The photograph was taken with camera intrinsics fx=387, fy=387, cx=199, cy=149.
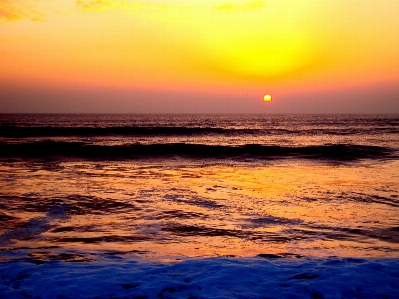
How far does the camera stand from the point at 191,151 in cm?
3038

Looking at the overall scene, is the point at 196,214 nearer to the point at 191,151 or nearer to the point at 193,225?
the point at 193,225

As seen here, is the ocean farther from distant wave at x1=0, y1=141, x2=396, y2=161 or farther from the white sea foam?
distant wave at x1=0, y1=141, x2=396, y2=161

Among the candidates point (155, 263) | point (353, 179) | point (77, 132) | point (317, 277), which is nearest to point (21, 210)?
point (155, 263)

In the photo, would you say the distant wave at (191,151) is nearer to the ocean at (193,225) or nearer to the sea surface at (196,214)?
the sea surface at (196,214)

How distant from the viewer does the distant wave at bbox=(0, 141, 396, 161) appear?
87.2 ft

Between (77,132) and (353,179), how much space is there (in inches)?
1589

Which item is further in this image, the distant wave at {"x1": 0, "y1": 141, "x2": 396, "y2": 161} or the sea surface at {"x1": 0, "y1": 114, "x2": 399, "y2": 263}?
the distant wave at {"x1": 0, "y1": 141, "x2": 396, "y2": 161}

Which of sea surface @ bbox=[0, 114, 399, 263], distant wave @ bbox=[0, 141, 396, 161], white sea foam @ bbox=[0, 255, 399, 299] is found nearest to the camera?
white sea foam @ bbox=[0, 255, 399, 299]

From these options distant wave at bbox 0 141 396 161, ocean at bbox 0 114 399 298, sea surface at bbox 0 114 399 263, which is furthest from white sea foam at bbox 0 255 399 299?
distant wave at bbox 0 141 396 161

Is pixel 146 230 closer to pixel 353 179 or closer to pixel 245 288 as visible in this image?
pixel 245 288

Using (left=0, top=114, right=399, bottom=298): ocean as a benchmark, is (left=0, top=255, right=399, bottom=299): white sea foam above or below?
above

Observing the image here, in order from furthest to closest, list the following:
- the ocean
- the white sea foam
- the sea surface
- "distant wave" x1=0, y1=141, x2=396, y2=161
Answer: "distant wave" x1=0, y1=141, x2=396, y2=161, the sea surface, the ocean, the white sea foam

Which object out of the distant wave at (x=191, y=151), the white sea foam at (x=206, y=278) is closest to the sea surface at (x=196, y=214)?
the white sea foam at (x=206, y=278)

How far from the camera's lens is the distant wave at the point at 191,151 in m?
26.6
